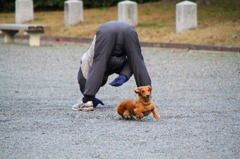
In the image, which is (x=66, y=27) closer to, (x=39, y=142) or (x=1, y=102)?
(x=1, y=102)

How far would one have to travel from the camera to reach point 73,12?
24.4m

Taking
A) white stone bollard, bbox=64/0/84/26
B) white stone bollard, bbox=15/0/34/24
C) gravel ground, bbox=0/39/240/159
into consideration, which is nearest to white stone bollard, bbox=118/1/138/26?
white stone bollard, bbox=64/0/84/26

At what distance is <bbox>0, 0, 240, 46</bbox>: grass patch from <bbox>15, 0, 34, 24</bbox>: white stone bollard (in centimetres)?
53

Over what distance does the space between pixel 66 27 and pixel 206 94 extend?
15.4m

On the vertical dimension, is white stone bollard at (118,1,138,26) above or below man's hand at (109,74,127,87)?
below

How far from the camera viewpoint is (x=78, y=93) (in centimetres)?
966

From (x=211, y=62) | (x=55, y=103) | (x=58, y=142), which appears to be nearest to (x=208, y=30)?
(x=211, y=62)

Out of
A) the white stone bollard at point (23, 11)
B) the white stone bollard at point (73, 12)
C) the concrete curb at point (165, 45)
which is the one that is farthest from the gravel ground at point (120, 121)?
the white stone bollard at point (23, 11)

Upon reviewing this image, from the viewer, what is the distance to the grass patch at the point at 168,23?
17734 millimetres

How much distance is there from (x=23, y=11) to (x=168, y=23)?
8336 millimetres

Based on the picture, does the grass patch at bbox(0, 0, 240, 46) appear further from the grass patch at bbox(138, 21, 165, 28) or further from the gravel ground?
the gravel ground

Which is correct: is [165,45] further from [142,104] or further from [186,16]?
[142,104]

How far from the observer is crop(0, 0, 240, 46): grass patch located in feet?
58.2

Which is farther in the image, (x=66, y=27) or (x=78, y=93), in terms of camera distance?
(x=66, y=27)
